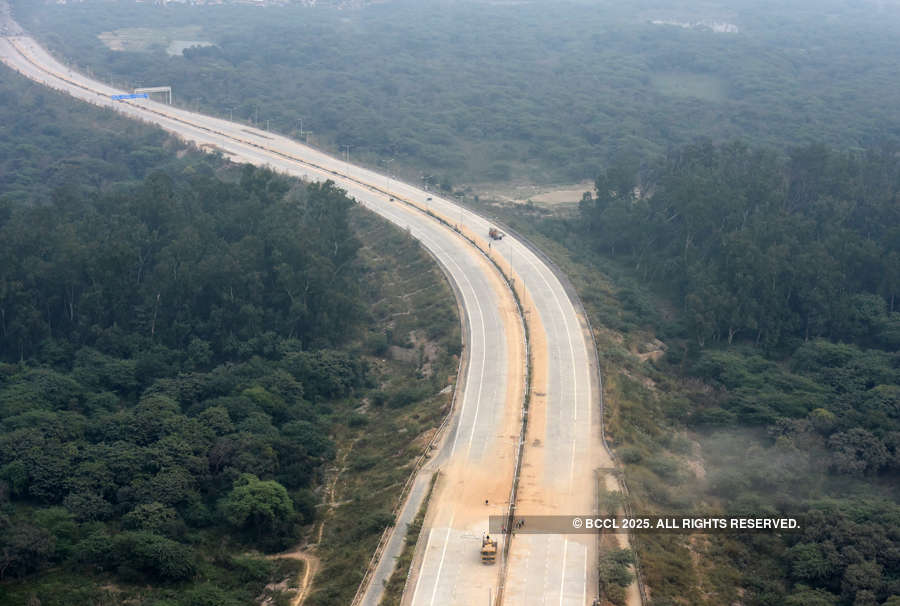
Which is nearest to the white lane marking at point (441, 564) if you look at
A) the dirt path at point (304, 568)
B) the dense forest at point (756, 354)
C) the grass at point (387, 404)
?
the grass at point (387, 404)

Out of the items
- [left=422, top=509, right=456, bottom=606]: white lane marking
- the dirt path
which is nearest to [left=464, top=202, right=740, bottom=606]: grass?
[left=422, top=509, right=456, bottom=606]: white lane marking

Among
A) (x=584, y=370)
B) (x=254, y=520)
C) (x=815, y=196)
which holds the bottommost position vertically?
(x=254, y=520)

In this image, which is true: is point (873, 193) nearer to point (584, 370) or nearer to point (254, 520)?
point (584, 370)

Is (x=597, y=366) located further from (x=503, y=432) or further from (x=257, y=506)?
(x=257, y=506)

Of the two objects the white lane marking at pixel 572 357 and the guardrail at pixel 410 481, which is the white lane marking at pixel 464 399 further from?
the white lane marking at pixel 572 357

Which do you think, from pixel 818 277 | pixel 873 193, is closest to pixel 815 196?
pixel 873 193

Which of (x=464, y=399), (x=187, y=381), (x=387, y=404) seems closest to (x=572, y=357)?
(x=464, y=399)
